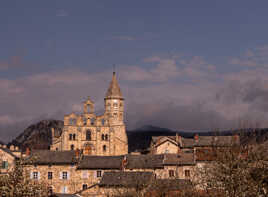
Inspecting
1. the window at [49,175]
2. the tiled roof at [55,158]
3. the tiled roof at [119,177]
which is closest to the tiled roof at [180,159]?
the tiled roof at [119,177]

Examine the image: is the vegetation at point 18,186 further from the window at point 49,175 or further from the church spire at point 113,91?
the church spire at point 113,91

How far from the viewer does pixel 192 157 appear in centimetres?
6106

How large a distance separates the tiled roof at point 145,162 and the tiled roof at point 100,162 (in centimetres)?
167

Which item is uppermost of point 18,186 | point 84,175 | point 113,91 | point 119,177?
point 113,91

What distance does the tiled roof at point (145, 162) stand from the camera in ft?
198

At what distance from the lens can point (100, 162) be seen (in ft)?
204

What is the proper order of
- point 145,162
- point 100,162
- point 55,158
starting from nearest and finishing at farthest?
point 145,162 < point 100,162 < point 55,158

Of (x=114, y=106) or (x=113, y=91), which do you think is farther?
(x=113, y=91)

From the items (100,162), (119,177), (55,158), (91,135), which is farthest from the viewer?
(91,135)

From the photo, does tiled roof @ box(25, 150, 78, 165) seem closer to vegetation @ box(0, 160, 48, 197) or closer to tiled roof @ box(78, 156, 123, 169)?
tiled roof @ box(78, 156, 123, 169)

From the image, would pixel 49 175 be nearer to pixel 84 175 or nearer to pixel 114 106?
pixel 84 175

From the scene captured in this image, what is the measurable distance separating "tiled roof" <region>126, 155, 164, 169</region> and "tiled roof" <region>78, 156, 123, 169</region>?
1669 mm

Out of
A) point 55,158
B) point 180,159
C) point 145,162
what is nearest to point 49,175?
point 55,158

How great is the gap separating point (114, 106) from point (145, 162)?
3414cm
